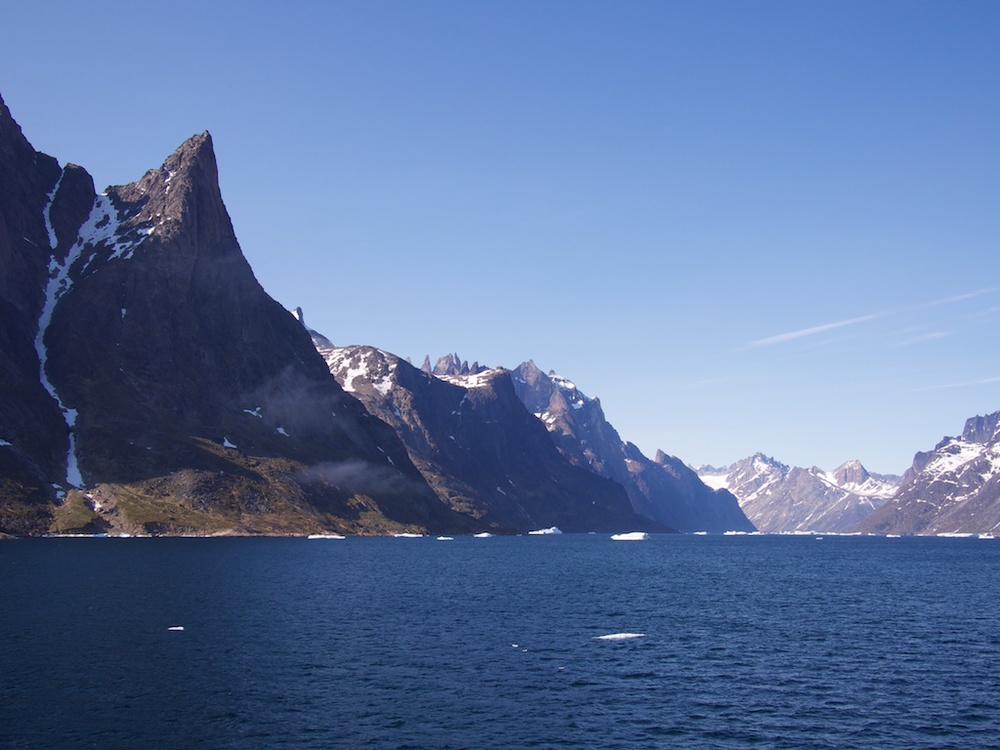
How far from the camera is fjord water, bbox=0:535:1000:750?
198 ft

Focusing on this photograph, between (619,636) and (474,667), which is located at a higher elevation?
(474,667)

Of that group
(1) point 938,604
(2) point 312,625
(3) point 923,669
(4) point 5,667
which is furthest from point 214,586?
(1) point 938,604

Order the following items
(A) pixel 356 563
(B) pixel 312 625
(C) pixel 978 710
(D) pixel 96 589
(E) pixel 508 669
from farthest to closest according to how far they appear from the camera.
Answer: (A) pixel 356 563
(D) pixel 96 589
(B) pixel 312 625
(E) pixel 508 669
(C) pixel 978 710

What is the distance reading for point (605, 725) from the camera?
62.8 m

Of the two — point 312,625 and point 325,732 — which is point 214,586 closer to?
point 312,625

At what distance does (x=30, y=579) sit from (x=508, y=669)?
9123 centimetres

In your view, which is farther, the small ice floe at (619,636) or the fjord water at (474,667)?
the small ice floe at (619,636)

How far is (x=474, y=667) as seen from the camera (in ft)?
264

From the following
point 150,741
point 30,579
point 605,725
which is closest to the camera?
point 150,741

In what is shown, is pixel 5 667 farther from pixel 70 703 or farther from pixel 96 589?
pixel 96 589

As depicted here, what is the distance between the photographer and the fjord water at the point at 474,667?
198 ft

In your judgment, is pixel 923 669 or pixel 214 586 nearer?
pixel 923 669

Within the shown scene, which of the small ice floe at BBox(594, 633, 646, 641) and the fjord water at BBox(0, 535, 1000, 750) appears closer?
the fjord water at BBox(0, 535, 1000, 750)

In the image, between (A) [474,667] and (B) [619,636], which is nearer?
(A) [474,667]
